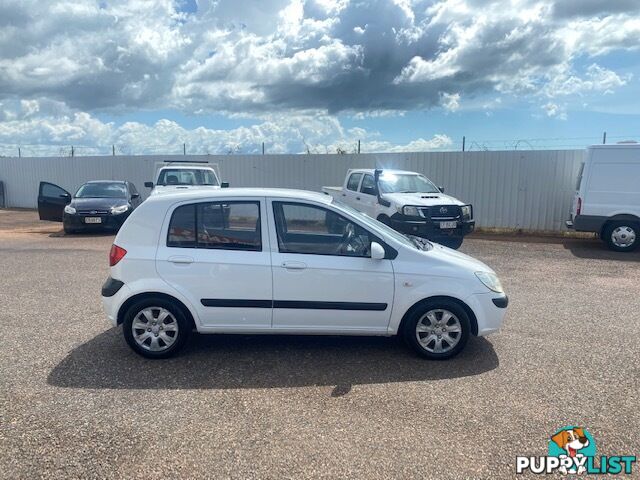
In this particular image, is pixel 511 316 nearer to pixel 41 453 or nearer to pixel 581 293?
pixel 581 293

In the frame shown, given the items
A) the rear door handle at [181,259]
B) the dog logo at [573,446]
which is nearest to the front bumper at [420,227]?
the rear door handle at [181,259]

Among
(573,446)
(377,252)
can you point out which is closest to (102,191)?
(377,252)

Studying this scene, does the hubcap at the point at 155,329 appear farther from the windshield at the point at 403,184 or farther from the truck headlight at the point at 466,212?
the truck headlight at the point at 466,212

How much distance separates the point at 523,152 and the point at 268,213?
38.2ft

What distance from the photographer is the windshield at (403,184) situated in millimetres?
10773

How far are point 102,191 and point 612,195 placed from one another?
1378 cm

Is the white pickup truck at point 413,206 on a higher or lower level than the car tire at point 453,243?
higher

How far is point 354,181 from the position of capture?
11.9 meters

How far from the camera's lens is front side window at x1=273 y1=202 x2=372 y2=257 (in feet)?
14.1

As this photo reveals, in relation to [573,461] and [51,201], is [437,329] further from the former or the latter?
[51,201]

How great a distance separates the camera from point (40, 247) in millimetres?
10992

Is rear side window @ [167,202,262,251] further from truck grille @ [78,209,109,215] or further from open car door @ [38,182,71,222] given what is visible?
open car door @ [38,182,71,222]

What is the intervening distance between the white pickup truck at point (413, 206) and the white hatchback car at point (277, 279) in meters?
4.57

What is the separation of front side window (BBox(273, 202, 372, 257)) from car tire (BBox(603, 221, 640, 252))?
8929 mm
